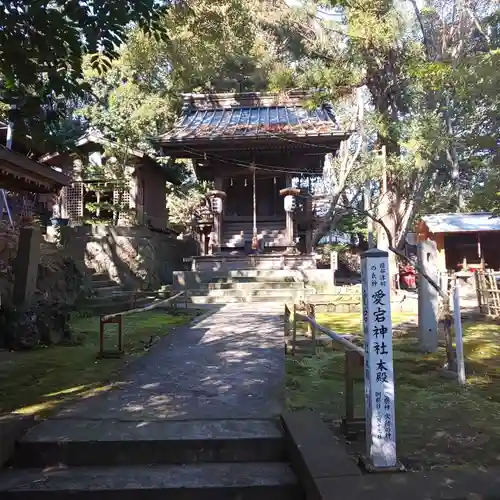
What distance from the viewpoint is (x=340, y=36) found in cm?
1858

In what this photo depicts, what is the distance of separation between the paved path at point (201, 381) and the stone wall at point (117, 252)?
9.10m

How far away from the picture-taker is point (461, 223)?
20.4m

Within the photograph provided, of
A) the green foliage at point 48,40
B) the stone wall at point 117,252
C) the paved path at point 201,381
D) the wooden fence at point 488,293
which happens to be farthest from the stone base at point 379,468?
the stone wall at point 117,252

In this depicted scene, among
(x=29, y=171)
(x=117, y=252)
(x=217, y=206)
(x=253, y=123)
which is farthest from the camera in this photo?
(x=253, y=123)

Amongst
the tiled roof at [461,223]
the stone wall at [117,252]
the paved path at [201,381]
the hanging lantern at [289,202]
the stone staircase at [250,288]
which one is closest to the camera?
the paved path at [201,381]

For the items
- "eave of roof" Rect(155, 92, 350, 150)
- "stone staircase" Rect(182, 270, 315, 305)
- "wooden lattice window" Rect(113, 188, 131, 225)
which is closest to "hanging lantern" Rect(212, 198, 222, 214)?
"eave of roof" Rect(155, 92, 350, 150)

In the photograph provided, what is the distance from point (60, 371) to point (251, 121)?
15730 millimetres

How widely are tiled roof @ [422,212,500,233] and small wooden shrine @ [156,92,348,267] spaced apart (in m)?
5.45

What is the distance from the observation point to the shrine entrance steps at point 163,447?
9.84 ft

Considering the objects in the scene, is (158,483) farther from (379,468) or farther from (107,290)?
(107,290)

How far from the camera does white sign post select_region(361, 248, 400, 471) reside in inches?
112

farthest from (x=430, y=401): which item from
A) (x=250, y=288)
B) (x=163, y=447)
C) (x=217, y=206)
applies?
(x=217, y=206)

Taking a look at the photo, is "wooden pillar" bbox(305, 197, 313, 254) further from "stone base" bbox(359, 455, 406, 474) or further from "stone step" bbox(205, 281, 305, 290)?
"stone base" bbox(359, 455, 406, 474)

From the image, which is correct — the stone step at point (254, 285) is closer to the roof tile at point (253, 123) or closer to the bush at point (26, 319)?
the roof tile at point (253, 123)
